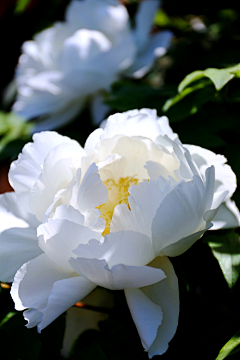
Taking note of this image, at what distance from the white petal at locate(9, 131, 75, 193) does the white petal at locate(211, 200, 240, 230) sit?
28cm

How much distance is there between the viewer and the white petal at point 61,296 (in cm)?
41

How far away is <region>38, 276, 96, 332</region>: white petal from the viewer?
1.35 ft

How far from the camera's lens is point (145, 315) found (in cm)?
43

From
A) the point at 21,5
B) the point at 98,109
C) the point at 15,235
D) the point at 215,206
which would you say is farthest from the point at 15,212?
the point at 21,5

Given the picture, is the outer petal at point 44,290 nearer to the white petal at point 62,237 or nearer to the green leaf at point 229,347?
the white petal at point 62,237

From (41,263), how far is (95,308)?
14 centimetres

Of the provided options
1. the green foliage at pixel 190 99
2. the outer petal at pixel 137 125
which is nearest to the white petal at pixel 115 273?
the outer petal at pixel 137 125

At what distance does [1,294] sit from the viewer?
0.57m

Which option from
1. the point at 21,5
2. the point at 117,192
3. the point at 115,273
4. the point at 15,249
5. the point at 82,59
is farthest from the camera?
the point at 21,5

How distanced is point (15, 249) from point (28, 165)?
125 millimetres

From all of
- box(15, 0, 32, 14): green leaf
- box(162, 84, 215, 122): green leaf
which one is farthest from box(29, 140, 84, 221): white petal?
box(15, 0, 32, 14): green leaf

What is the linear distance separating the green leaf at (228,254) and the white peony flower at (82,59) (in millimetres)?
450

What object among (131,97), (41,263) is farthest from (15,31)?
(41,263)

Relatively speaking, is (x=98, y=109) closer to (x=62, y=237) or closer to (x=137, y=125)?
(x=137, y=125)
